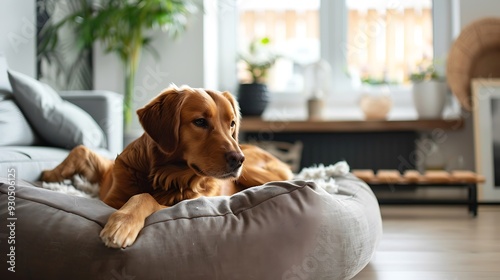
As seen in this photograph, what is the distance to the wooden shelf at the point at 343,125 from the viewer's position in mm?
3947

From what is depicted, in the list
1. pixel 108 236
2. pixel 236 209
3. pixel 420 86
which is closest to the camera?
pixel 108 236

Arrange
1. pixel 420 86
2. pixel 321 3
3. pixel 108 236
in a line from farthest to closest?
pixel 321 3, pixel 420 86, pixel 108 236

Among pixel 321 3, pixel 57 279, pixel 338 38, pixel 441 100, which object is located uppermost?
pixel 321 3

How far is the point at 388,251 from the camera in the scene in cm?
209

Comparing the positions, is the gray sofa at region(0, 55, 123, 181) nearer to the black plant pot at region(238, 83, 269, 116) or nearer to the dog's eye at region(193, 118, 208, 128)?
the dog's eye at region(193, 118, 208, 128)

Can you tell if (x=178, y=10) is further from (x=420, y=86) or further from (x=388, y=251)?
(x=388, y=251)

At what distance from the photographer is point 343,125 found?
404cm

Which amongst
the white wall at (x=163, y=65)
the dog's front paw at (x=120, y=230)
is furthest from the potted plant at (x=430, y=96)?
the dog's front paw at (x=120, y=230)

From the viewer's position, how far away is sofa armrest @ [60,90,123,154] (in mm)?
2783

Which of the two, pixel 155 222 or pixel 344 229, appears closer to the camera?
pixel 155 222

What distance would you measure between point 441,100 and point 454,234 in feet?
5.67

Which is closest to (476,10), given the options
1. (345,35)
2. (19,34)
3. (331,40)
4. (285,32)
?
(345,35)

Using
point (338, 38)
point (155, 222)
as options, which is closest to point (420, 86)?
point (338, 38)

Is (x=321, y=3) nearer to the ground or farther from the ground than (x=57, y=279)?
farther from the ground
